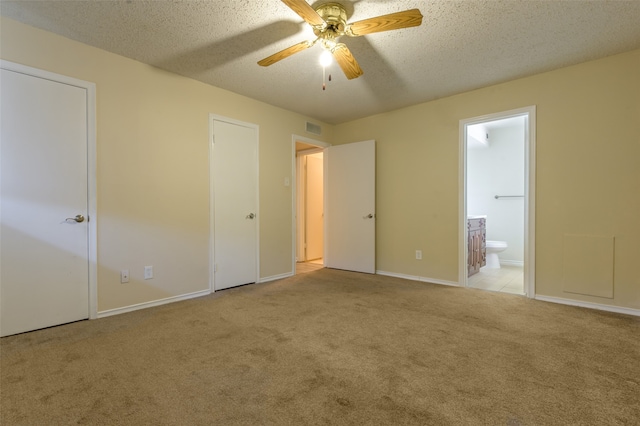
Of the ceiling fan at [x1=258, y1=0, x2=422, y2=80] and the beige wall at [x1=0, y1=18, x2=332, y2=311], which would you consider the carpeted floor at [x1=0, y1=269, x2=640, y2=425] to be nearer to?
the beige wall at [x1=0, y1=18, x2=332, y2=311]

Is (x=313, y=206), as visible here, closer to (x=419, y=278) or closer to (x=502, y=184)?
(x=419, y=278)

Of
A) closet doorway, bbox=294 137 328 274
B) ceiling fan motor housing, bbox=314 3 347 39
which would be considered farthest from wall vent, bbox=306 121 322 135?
ceiling fan motor housing, bbox=314 3 347 39

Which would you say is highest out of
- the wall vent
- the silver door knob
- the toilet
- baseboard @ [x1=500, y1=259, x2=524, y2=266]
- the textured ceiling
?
the textured ceiling

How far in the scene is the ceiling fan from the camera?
1801mm

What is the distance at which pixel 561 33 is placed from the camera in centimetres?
244

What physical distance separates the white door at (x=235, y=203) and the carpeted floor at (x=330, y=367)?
2.69ft

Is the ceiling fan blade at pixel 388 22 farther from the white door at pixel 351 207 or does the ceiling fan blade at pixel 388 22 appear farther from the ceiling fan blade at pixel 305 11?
the white door at pixel 351 207

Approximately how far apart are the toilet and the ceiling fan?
3.93 meters

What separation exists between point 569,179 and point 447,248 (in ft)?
4.79

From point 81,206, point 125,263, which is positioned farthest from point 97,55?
point 125,263

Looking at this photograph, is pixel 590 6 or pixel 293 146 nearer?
pixel 590 6

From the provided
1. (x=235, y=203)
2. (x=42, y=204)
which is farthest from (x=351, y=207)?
(x=42, y=204)

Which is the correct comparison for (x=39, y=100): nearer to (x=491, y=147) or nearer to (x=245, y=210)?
(x=245, y=210)

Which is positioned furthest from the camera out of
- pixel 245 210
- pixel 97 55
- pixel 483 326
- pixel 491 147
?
pixel 491 147
